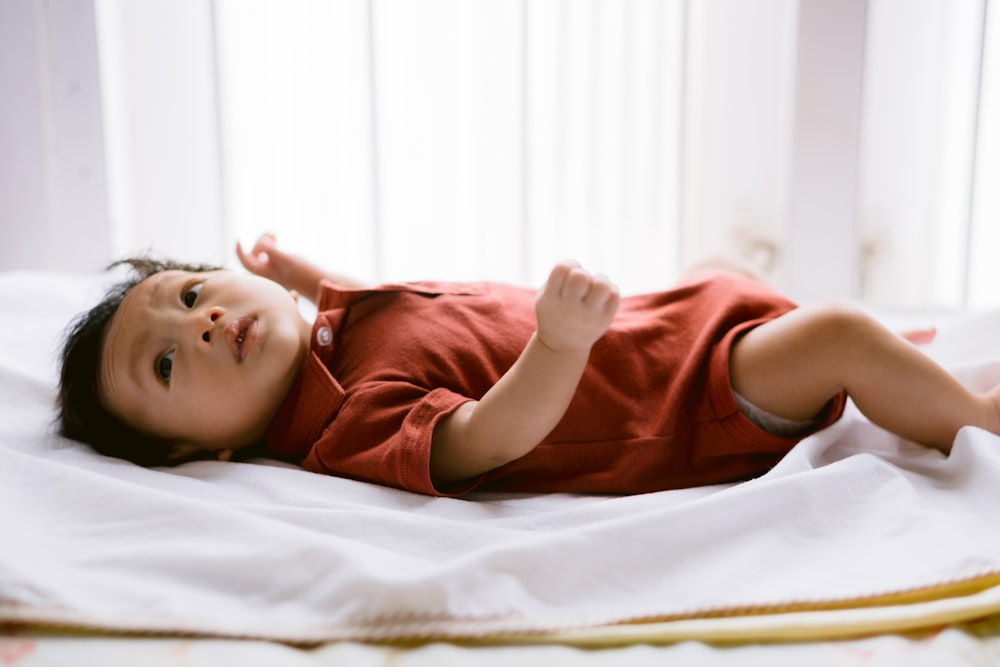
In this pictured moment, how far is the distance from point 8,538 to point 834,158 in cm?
169

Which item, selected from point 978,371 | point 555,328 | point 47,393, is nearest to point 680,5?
point 978,371

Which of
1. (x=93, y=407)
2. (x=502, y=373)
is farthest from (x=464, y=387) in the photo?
(x=93, y=407)

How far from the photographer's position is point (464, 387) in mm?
921

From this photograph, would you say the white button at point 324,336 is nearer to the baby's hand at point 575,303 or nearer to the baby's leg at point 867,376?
the baby's hand at point 575,303

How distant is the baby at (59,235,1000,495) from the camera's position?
2.81ft

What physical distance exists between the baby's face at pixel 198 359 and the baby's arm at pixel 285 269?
31 centimetres

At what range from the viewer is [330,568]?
0.62 m

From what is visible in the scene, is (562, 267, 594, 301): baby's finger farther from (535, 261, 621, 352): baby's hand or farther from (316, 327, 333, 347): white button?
(316, 327, 333, 347): white button

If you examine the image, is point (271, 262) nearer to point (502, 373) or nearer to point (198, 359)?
point (198, 359)

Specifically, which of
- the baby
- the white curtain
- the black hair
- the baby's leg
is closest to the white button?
the baby

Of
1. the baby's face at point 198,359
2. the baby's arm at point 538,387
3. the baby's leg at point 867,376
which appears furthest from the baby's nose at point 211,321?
the baby's leg at point 867,376

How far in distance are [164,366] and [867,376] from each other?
0.78 m

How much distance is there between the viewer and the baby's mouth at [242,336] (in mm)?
915

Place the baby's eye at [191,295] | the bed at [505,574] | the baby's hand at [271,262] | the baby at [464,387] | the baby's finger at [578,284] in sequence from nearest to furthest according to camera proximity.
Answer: the bed at [505,574], the baby's finger at [578,284], the baby at [464,387], the baby's eye at [191,295], the baby's hand at [271,262]
